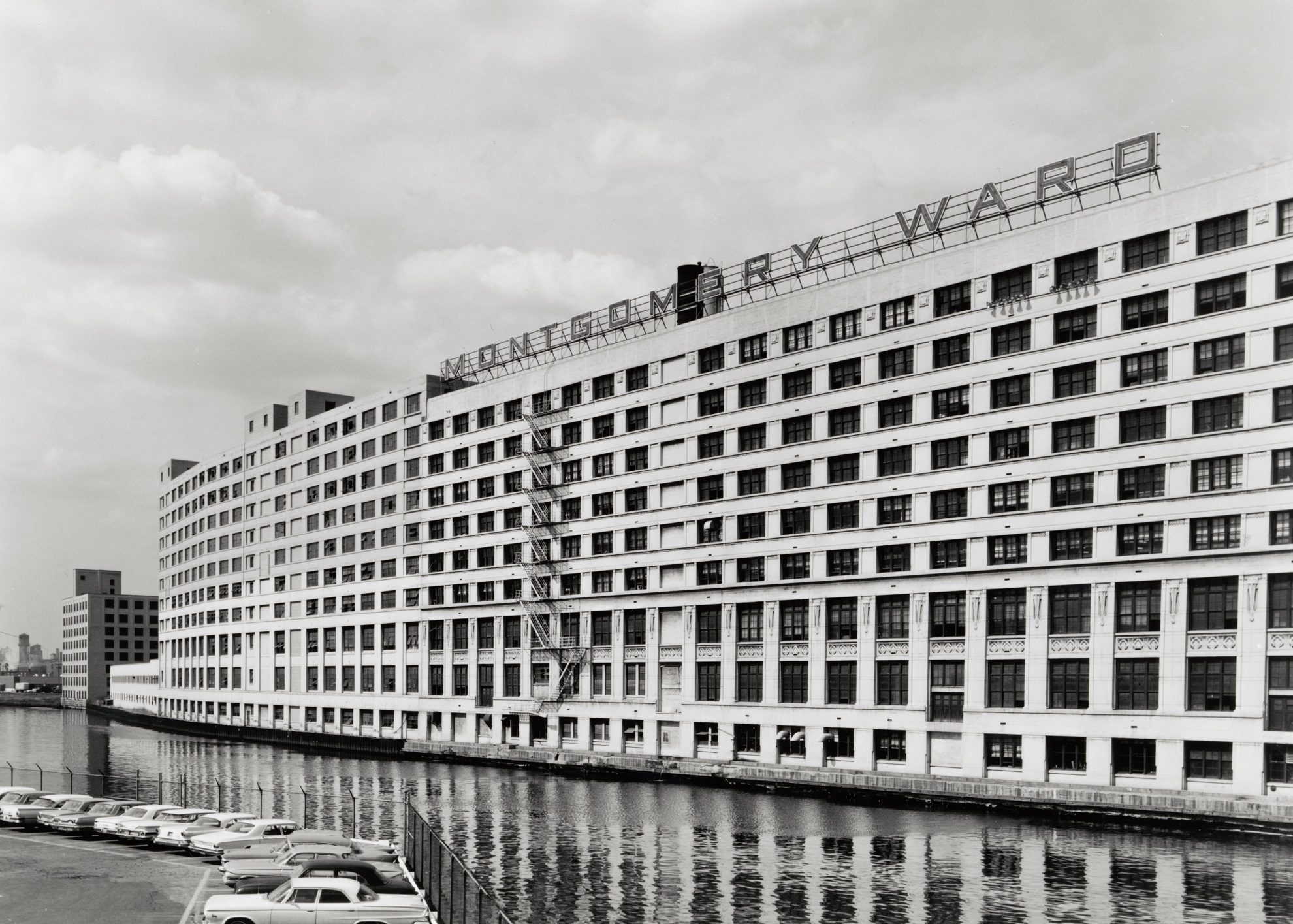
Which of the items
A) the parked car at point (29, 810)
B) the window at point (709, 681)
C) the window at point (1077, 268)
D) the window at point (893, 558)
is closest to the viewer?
the parked car at point (29, 810)

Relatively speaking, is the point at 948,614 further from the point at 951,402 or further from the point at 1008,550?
the point at 951,402

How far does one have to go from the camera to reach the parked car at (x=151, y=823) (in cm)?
4881

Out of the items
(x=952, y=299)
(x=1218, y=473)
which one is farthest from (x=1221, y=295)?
(x=952, y=299)

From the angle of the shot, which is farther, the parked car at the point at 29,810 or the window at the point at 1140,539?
the window at the point at 1140,539

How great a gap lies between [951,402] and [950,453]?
3.38 metres

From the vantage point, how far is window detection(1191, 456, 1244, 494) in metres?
66.1

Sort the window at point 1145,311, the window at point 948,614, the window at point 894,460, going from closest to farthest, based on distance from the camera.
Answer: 1. the window at point 1145,311
2. the window at point 948,614
3. the window at point 894,460

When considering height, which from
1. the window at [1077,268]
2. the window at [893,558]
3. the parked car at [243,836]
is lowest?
the parked car at [243,836]

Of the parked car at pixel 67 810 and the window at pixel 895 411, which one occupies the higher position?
the window at pixel 895 411

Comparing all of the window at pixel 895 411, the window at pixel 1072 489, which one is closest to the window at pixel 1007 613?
the window at pixel 1072 489

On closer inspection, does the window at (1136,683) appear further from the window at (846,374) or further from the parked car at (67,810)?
the parked car at (67,810)

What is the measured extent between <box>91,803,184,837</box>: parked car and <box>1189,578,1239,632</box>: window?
A: 2102 inches

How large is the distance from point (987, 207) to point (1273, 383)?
73.9 ft

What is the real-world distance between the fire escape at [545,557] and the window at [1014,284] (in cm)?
4458
